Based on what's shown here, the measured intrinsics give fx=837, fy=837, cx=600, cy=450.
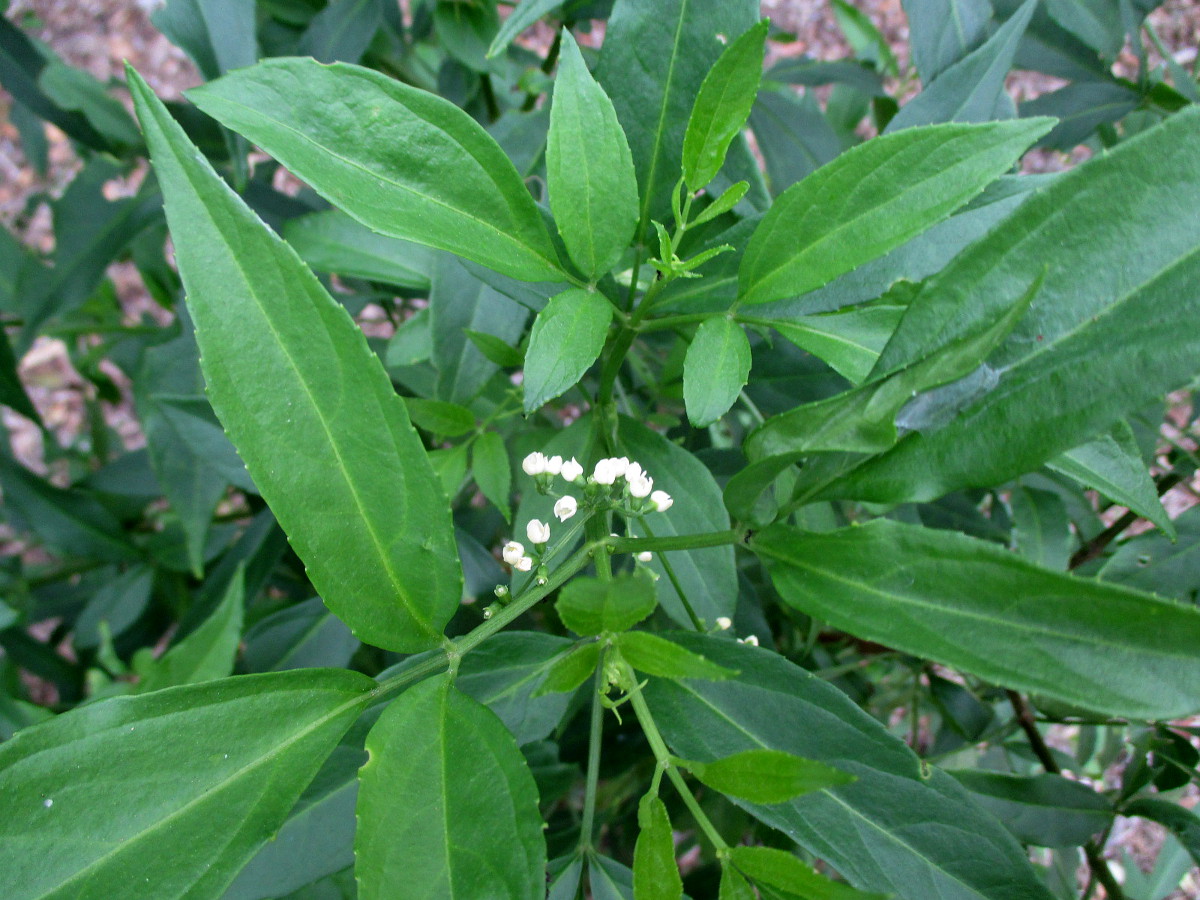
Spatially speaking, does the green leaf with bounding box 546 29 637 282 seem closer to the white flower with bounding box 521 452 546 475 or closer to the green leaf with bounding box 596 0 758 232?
the green leaf with bounding box 596 0 758 232

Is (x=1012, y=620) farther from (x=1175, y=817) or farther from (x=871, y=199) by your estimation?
(x=1175, y=817)

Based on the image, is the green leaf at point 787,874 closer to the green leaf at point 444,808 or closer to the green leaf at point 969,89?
the green leaf at point 444,808

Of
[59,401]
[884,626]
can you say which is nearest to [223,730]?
[884,626]

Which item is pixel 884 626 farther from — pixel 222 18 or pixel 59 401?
pixel 59 401

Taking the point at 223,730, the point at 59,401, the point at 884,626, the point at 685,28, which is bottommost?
the point at 59,401

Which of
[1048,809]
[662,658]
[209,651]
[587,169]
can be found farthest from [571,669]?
[1048,809]
